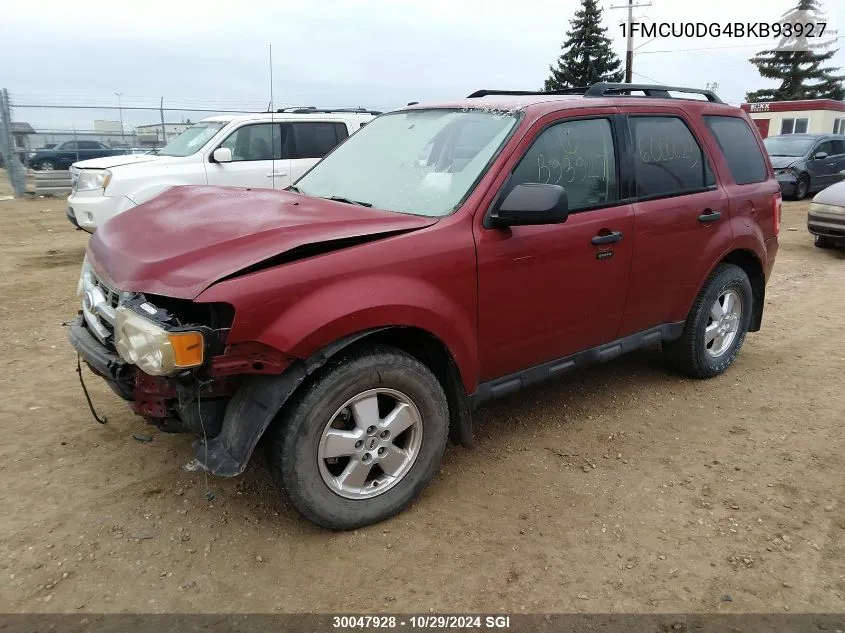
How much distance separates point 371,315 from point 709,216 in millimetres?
2591


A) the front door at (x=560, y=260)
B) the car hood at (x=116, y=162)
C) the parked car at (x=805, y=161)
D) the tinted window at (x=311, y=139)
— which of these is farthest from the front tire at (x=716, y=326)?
the parked car at (x=805, y=161)

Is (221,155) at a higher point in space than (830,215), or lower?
higher

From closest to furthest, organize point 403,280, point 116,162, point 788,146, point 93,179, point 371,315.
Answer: point 371,315 → point 403,280 → point 93,179 → point 116,162 → point 788,146

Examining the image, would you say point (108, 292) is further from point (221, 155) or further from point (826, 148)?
point (826, 148)

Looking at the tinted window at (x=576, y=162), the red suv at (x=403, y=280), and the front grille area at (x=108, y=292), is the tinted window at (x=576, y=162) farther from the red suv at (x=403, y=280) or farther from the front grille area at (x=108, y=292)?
→ the front grille area at (x=108, y=292)

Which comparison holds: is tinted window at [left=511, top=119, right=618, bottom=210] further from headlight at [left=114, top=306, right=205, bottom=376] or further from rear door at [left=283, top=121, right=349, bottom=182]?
rear door at [left=283, top=121, right=349, bottom=182]

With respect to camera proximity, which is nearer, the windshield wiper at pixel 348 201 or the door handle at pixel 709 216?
the windshield wiper at pixel 348 201

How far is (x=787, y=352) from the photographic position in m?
5.36

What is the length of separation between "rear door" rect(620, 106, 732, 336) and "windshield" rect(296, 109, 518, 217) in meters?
1.02

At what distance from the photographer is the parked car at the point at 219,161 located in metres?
8.26

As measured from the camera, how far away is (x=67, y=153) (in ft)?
64.7

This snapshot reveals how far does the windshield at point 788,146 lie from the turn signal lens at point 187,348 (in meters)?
16.7

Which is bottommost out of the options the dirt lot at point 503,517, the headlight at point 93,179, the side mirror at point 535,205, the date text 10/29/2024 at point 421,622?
the date text 10/29/2024 at point 421,622

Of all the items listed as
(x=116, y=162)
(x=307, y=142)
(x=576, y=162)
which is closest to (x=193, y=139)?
(x=116, y=162)
